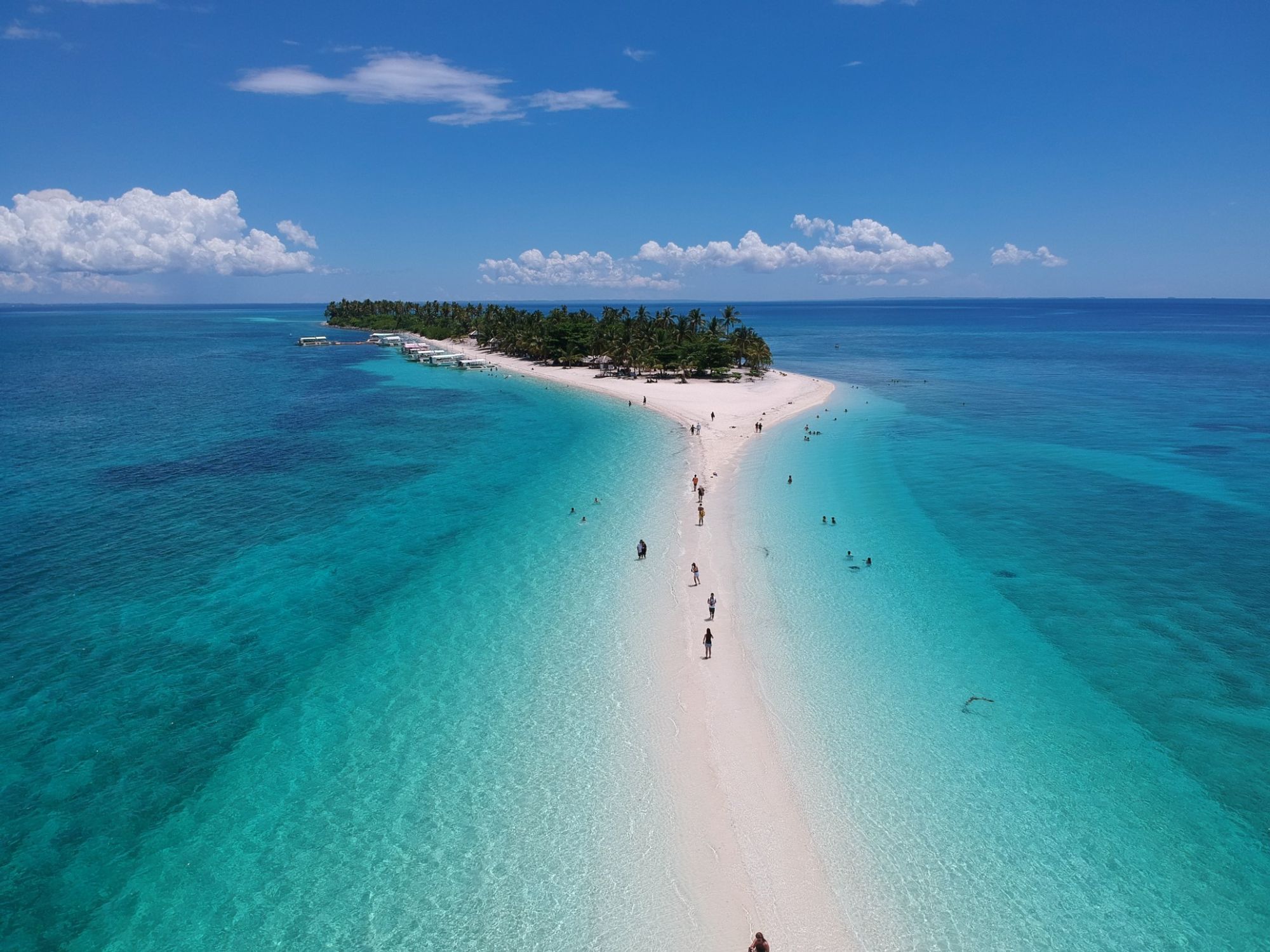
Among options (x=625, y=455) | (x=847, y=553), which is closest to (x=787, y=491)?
(x=847, y=553)

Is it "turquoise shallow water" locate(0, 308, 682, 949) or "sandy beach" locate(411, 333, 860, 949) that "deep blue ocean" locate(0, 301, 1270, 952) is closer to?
"turquoise shallow water" locate(0, 308, 682, 949)

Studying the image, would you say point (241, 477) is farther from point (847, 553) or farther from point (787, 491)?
point (847, 553)

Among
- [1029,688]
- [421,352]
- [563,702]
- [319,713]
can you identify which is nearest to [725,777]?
[563,702]

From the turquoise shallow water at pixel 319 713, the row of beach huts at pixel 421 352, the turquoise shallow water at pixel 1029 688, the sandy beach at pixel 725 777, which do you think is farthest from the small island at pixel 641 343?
the sandy beach at pixel 725 777

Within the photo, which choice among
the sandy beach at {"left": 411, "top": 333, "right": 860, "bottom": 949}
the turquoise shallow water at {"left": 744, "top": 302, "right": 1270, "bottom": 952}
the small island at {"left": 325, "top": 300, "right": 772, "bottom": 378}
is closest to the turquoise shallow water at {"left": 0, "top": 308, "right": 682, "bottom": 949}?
the sandy beach at {"left": 411, "top": 333, "right": 860, "bottom": 949}

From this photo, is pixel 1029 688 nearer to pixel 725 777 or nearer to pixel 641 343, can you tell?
pixel 725 777

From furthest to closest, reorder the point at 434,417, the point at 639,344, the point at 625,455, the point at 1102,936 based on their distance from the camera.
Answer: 1. the point at 639,344
2. the point at 434,417
3. the point at 625,455
4. the point at 1102,936

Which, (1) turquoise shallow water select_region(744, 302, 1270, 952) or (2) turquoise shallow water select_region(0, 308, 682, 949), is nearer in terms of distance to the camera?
(2) turquoise shallow water select_region(0, 308, 682, 949)
